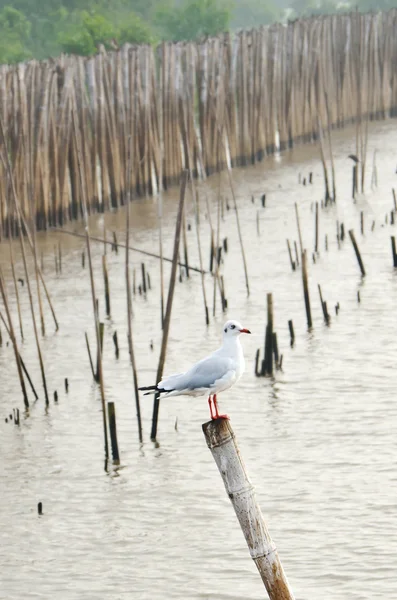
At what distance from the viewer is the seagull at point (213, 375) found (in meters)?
4.83

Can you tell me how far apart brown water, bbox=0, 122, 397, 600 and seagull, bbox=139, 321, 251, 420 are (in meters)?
0.88

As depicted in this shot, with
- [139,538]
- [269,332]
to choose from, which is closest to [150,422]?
[269,332]

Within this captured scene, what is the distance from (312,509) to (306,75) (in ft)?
44.5

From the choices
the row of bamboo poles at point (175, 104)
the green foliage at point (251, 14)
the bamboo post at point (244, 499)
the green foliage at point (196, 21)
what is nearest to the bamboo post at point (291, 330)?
the row of bamboo poles at point (175, 104)

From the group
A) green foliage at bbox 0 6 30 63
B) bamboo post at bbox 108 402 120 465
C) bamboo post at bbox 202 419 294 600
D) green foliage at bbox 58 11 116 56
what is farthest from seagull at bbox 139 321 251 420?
green foliage at bbox 0 6 30 63

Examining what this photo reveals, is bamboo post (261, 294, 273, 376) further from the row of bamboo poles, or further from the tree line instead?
the tree line

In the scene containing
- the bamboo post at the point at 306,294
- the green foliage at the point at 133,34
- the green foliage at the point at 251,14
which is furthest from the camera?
the green foliage at the point at 251,14

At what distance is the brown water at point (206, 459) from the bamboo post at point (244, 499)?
115 centimetres

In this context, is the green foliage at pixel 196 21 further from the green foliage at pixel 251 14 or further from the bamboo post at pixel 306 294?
the bamboo post at pixel 306 294

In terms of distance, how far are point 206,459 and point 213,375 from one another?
2041mm

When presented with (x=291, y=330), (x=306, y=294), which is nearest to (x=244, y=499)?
(x=291, y=330)

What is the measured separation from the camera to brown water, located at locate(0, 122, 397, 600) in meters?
5.46

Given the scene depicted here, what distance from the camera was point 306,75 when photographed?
1891 centimetres

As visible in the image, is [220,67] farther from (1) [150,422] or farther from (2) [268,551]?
(2) [268,551]
